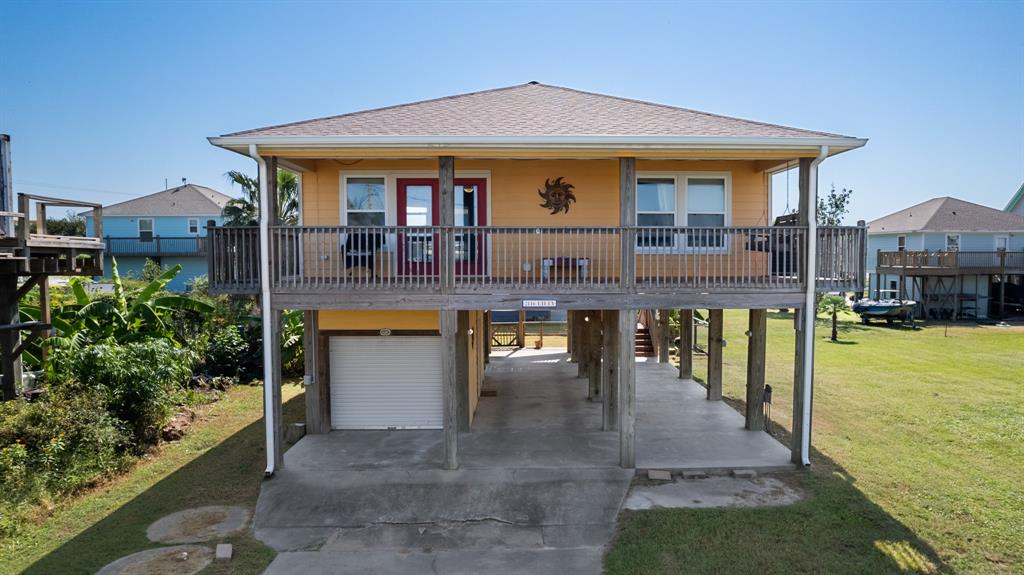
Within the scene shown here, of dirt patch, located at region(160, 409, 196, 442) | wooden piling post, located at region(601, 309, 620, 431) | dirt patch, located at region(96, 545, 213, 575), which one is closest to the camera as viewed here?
dirt patch, located at region(96, 545, 213, 575)

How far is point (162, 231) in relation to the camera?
34938 mm

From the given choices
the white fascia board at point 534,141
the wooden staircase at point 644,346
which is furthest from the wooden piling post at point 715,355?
the wooden staircase at point 644,346

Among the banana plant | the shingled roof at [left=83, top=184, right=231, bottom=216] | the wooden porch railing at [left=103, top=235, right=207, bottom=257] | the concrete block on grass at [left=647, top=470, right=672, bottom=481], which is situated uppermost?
the shingled roof at [left=83, top=184, right=231, bottom=216]

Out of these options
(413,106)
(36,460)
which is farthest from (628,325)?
(36,460)

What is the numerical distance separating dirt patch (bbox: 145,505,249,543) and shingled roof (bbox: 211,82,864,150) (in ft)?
18.8

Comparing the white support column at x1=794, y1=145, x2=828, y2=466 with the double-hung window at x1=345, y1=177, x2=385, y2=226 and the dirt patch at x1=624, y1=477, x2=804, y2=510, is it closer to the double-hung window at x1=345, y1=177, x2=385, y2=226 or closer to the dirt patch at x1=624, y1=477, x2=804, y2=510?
the dirt patch at x1=624, y1=477, x2=804, y2=510

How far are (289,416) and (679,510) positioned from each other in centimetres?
942

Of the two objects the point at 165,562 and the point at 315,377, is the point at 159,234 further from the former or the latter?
the point at 165,562

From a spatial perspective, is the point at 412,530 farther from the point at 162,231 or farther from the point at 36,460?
the point at 162,231

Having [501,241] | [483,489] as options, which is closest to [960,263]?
[501,241]

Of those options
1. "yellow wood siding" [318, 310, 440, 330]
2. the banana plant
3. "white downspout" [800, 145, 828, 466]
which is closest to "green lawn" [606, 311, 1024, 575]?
"white downspout" [800, 145, 828, 466]

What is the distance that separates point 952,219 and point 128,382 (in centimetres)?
4221

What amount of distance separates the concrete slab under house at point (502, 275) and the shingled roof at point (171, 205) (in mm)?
27959

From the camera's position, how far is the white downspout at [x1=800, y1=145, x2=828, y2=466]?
10078 mm
